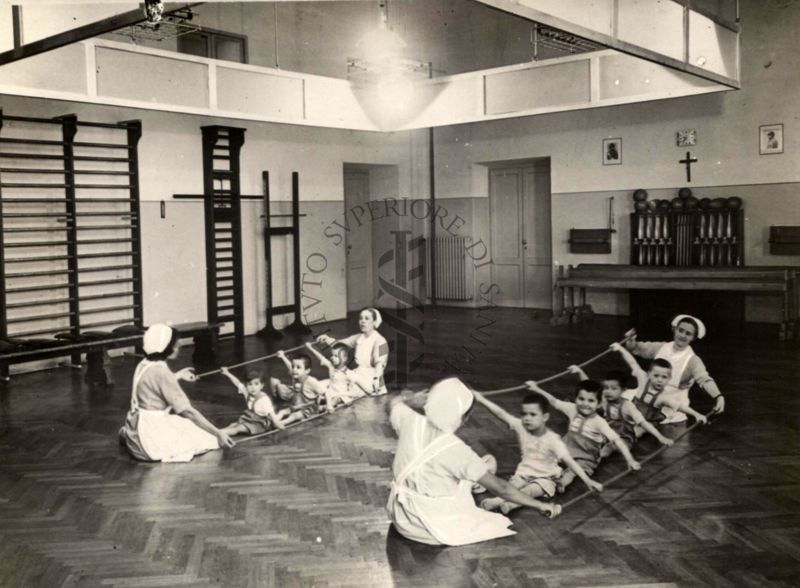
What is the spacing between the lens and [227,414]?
6.25m

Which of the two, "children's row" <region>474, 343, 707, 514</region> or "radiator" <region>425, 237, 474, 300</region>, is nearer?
"children's row" <region>474, 343, 707, 514</region>

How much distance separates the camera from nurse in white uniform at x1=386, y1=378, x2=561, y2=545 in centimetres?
363

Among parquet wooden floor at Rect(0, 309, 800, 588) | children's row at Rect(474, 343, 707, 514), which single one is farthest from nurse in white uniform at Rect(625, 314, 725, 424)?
parquet wooden floor at Rect(0, 309, 800, 588)

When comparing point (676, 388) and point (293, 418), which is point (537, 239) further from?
point (293, 418)

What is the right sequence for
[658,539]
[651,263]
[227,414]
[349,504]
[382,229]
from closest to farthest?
[658,539] < [349,504] < [227,414] < [651,263] < [382,229]

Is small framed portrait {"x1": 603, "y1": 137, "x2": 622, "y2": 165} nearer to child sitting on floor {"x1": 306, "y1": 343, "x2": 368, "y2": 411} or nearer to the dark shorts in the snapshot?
child sitting on floor {"x1": 306, "y1": 343, "x2": 368, "y2": 411}

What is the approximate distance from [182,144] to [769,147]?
23.4 feet

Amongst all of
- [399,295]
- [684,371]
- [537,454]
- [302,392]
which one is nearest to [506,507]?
[537,454]

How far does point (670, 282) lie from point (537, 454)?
5.90 metres

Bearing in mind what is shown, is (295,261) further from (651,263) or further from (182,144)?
(651,263)

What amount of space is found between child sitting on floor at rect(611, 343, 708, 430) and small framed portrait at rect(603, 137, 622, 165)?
5524 mm

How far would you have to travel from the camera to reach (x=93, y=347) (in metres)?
7.43

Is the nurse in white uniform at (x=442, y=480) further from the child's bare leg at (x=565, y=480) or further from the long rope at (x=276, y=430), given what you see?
the long rope at (x=276, y=430)

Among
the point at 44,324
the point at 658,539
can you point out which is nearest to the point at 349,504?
the point at 658,539
